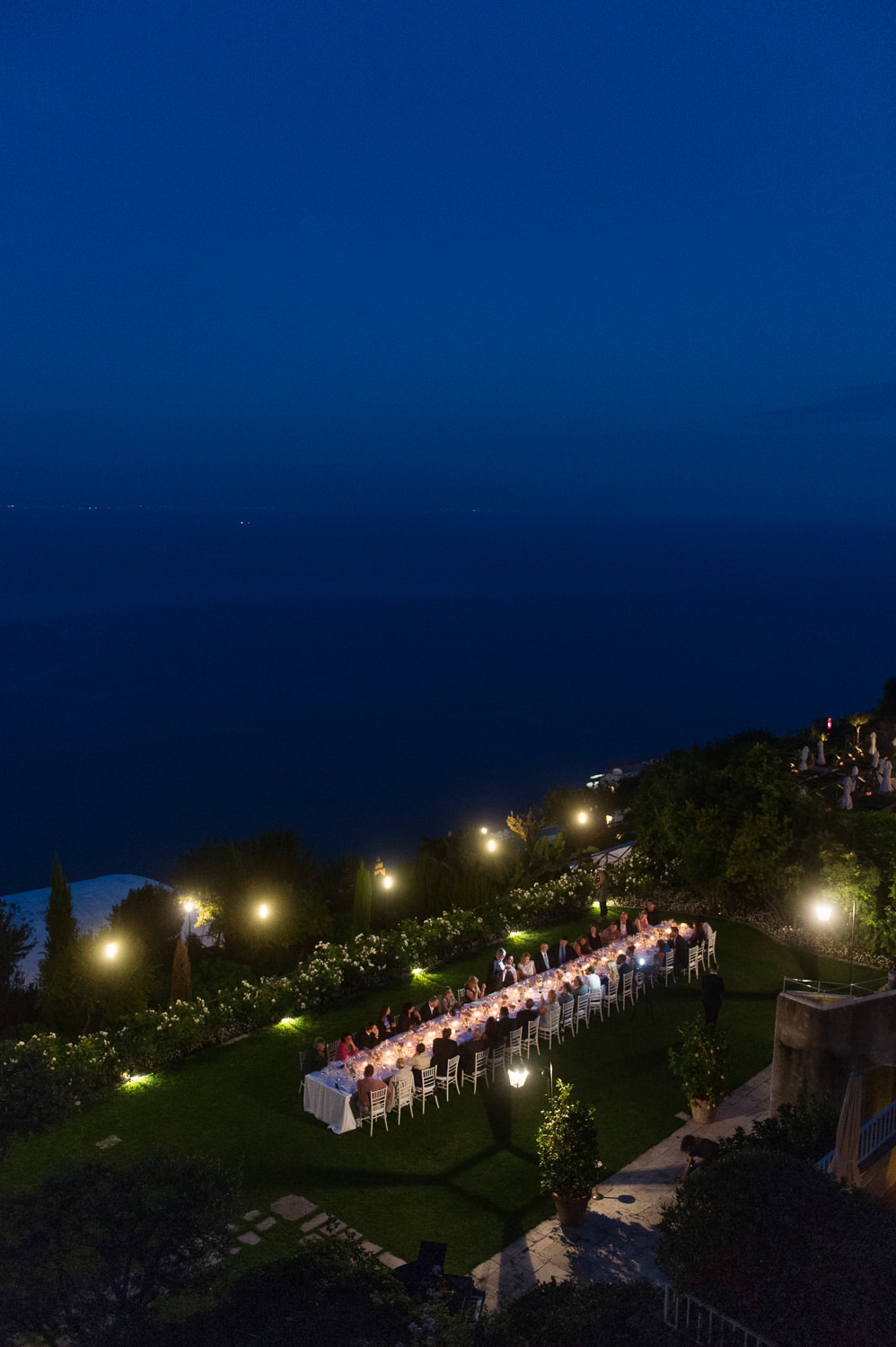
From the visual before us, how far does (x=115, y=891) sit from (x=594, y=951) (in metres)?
12.6

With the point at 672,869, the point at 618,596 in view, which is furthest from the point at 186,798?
the point at 618,596

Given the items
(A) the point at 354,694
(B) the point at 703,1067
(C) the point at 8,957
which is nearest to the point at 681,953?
(B) the point at 703,1067

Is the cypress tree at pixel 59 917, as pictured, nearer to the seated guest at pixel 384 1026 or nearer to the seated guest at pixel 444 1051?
the seated guest at pixel 384 1026

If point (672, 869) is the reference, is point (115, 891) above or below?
below

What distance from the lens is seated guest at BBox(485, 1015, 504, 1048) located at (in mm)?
15352

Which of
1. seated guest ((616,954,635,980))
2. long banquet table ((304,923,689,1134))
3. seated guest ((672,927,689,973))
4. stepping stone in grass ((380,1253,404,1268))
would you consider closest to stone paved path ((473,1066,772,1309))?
stepping stone in grass ((380,1253,404,1268))

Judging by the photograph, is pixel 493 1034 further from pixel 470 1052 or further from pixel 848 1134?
pixel 848 1134

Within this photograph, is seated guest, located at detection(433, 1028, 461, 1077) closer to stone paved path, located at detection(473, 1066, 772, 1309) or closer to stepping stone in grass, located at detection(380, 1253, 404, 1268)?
stone paved path, located at detection(473, 1066, 772, 1309)

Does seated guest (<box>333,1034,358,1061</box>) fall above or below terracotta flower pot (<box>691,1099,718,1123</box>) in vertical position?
above

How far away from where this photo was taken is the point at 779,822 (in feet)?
70.2

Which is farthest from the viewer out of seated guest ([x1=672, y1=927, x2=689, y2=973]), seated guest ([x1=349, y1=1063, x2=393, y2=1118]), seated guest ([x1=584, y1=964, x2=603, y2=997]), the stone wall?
seated guest ([x1=672, y1=927, x2=689, y2=973])

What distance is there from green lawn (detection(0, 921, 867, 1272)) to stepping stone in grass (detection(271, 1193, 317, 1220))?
0.41 feet

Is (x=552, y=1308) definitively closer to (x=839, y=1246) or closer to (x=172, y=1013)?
(x=839, y=1246)

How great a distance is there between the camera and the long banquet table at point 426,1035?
13.9 metres
